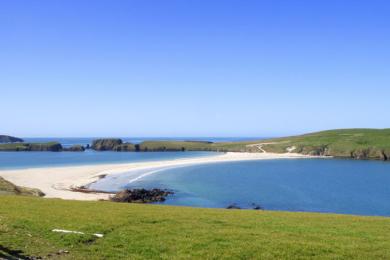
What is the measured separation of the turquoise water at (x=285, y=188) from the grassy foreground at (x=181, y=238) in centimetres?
4478

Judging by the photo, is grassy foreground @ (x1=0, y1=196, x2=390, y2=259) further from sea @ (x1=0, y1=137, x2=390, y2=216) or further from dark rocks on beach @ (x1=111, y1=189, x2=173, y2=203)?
dark rocks on beach @ (x1=111, y1=189, x2=173, y2=203)

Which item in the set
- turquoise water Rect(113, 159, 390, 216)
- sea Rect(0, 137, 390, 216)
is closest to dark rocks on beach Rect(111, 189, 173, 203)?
sea Rect(0, 137, 390, 216)

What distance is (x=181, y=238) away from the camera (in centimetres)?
2150

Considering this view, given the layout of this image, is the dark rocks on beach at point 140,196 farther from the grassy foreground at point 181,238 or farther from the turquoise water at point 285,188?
the grassy foreground at point 181,238

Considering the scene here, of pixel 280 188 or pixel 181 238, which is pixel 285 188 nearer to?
pixel 280 188

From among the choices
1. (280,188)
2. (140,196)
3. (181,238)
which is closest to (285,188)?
(280,188)

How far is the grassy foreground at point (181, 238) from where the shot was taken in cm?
1864

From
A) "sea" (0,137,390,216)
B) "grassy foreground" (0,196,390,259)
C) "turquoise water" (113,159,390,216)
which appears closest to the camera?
"grassy foreground" (0,196,390,259)

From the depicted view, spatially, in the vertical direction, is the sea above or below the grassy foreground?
below

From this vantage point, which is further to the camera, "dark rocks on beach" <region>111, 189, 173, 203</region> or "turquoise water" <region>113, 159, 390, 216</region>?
"dark rocks on beach" <region>111, 189, 173, 203</region>

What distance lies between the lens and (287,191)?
92188mm

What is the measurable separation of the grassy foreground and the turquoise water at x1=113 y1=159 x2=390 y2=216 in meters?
44.8

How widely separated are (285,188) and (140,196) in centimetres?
3466

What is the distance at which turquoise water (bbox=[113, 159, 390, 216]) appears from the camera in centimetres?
7469
